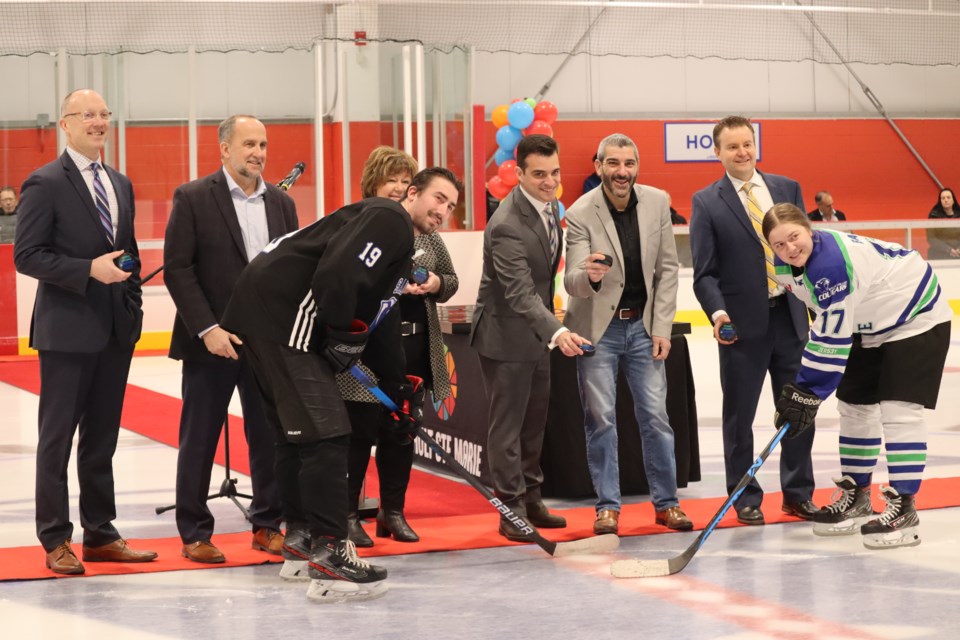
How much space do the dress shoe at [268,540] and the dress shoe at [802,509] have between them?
173 cm

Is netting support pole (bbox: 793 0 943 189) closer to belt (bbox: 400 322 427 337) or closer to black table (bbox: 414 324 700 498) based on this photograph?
black table (bbox: 414 324 700 498)

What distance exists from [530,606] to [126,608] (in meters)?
1.06

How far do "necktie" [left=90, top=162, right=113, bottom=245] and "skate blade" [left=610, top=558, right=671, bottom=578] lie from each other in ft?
5.74

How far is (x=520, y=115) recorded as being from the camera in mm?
11211

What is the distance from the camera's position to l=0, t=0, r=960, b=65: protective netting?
12.7m

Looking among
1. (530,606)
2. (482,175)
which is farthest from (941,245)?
(530,606)

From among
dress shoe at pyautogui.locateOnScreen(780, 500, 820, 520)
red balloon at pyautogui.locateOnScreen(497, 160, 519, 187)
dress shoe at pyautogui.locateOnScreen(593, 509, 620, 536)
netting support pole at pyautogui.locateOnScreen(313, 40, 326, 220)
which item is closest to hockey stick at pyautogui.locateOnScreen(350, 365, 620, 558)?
dress shoe at pyautogui.locateOnScreen(593, 509, 620, 536)

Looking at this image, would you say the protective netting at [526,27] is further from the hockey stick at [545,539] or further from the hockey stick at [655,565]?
the hockey stick at [655,565]

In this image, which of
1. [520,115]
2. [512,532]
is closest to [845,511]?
[512,532]

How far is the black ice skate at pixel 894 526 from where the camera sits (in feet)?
12.8

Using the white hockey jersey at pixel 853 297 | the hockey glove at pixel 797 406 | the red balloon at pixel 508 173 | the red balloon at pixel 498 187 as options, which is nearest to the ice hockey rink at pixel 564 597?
the hockey glove at pixel 797 406

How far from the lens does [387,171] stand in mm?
4078

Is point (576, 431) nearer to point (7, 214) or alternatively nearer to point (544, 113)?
point (544, 113)

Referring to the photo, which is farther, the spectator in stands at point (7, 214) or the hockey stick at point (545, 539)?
the spectator in stands at point (7, 214)
